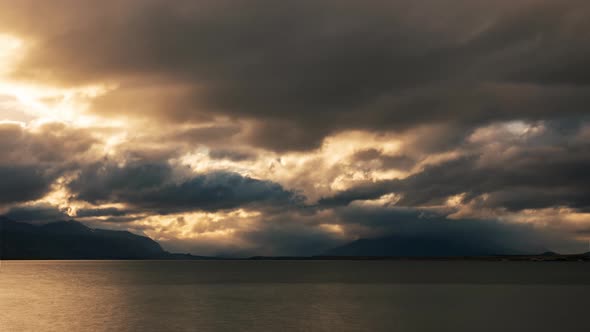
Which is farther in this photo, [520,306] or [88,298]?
[88,298]

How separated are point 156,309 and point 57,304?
23551 mm

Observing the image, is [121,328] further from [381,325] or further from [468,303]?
[468,303]

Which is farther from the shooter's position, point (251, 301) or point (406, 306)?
point (251, 301)

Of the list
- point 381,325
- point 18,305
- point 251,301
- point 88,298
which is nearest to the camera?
point 381,325

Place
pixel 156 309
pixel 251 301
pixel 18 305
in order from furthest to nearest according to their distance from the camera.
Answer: pixel 251 301
pixel 18 305
pixel 156 309

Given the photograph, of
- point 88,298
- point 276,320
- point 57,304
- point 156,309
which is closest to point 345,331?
point 276,320

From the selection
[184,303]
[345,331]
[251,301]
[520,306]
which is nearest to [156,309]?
[184,303]

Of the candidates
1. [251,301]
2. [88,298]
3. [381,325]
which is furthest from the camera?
[88,298]

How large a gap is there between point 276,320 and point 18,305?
54865 millimetres

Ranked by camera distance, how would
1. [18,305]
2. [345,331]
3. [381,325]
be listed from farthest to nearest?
[18,305], [381,325], [345,331]

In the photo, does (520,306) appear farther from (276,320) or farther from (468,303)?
(276,320)

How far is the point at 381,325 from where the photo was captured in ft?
254

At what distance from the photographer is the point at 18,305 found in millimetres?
103625

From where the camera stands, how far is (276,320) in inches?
3216
